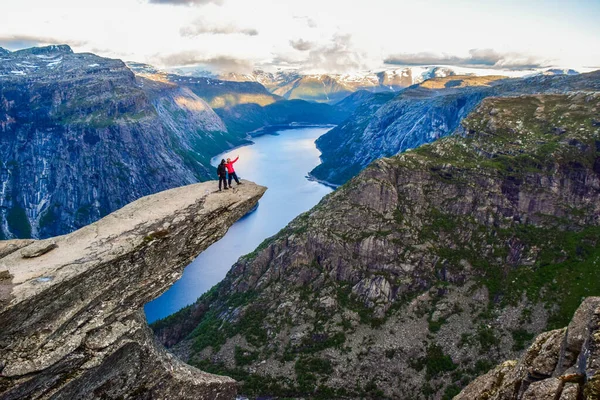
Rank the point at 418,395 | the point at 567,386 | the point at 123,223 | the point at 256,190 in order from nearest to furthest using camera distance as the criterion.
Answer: the point at 567,386 < the point at 123,223 < the point at 256,190 < the point at 418,395

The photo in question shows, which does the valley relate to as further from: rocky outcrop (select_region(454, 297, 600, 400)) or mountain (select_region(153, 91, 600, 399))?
rocky outcrop (select_region(454, 297, 600, 400))

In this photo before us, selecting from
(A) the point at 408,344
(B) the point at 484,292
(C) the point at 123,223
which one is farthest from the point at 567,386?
(B) the point at 484,292

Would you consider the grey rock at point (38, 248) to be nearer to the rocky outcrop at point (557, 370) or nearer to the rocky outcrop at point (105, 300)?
the rocky outcrop at point (105, 300)

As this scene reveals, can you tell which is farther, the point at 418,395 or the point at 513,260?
the point at 513,260

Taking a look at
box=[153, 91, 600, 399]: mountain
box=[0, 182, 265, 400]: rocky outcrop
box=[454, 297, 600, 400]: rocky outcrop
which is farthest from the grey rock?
box=[153, 91, 600, 399]: mountain

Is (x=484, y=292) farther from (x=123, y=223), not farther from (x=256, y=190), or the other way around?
(x=123, y=223)

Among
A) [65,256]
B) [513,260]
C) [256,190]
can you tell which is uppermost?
[256,190]

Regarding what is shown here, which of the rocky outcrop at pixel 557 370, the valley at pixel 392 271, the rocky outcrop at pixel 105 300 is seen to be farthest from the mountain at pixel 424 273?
the rocky outcrop at pixel 557 370
